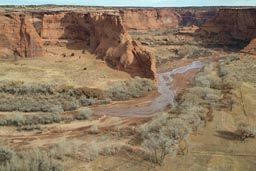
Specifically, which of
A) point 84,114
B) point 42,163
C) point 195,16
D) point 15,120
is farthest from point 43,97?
point 195,16

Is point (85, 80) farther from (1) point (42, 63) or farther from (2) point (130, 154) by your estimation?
(2) point (130, 154)

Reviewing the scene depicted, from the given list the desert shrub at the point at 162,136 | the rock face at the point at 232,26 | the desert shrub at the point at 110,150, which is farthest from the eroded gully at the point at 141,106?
the rock face at the point at 232,26

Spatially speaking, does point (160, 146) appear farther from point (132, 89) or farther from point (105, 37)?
point (105, 37)

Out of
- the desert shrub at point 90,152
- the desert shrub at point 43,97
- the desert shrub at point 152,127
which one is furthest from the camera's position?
the desert shrub at point 43,97

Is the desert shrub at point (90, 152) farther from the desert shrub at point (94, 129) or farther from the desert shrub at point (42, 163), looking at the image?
the desert shrub at point (94, 129)

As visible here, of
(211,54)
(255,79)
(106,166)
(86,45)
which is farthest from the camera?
(211,54)

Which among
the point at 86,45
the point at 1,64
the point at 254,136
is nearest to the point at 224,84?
the point at 254,136
